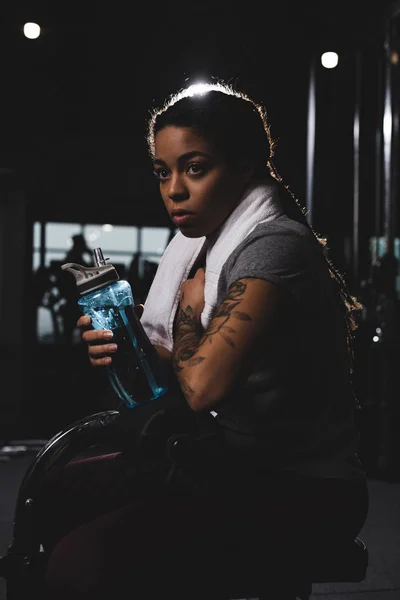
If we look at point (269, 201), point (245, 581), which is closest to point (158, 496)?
point (245, 581)

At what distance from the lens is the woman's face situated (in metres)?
1.16

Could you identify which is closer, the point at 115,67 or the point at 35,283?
the point at 115,67

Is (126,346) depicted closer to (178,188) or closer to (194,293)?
(194,293)

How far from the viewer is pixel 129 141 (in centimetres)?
609

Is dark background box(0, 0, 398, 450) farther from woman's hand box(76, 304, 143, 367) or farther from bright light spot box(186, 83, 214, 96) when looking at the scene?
woman's hand box(76, 304, 143, 367)

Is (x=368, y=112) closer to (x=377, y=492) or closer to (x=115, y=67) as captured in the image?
(x=115, y=67)

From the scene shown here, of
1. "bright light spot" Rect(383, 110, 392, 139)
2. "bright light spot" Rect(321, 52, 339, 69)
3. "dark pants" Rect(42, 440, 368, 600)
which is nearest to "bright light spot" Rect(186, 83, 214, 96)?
"dark pants" Rect(42, 440, 368, 600)

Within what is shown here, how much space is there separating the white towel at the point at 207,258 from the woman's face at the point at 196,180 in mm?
26

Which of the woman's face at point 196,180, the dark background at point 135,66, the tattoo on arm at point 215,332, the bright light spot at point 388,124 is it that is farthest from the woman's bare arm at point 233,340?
the dark background at point 135,66

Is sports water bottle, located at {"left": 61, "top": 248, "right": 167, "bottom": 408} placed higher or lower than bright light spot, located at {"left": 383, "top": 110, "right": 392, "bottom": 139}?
lower

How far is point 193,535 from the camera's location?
3.22 feet

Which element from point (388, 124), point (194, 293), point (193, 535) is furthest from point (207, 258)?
point (388, 124)

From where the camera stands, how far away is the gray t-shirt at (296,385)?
1.07m

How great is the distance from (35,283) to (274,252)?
541cm
